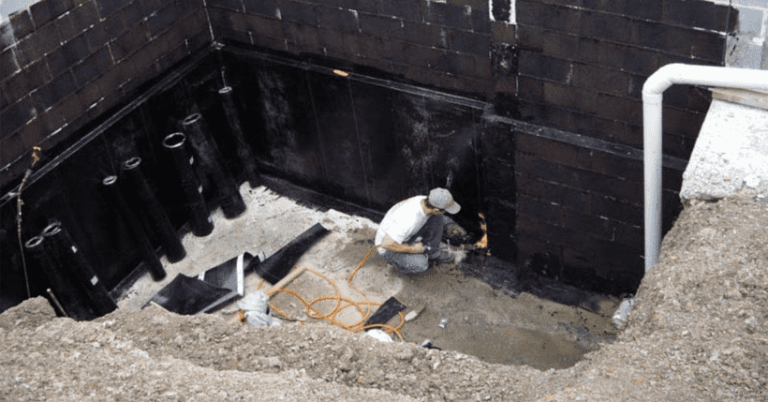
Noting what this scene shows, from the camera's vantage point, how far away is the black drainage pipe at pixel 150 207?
7582 millimetres

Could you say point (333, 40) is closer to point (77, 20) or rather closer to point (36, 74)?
point (77, 20)

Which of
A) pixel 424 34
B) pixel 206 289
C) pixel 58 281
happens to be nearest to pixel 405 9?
pixel 424 34

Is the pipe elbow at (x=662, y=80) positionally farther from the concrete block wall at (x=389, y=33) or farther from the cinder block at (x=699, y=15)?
the concrete block wall at (x=389, y=33)

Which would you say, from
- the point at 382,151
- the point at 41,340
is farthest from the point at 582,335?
the point at 41,340

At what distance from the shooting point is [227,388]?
3.90 m

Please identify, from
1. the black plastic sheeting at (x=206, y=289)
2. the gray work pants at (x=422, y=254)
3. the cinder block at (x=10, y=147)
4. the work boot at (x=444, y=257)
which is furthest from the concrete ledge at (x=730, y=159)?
the cinder block at (x=10, y=147)

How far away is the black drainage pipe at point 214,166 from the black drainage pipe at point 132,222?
102 centimetres

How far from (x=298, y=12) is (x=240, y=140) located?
80.0 inches

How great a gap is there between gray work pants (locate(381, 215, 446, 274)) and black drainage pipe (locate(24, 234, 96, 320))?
3.08m

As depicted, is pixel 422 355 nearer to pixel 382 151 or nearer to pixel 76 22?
→ pixel 382 151

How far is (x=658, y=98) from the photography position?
4973 mm

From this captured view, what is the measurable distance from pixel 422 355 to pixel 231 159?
5.22 m

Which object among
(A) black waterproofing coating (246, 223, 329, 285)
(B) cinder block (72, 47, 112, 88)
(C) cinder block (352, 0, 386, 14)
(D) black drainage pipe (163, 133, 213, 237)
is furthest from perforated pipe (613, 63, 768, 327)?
(B) cinder block (72, 47, 112, 88)

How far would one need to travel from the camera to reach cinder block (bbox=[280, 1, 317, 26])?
24.2ft
